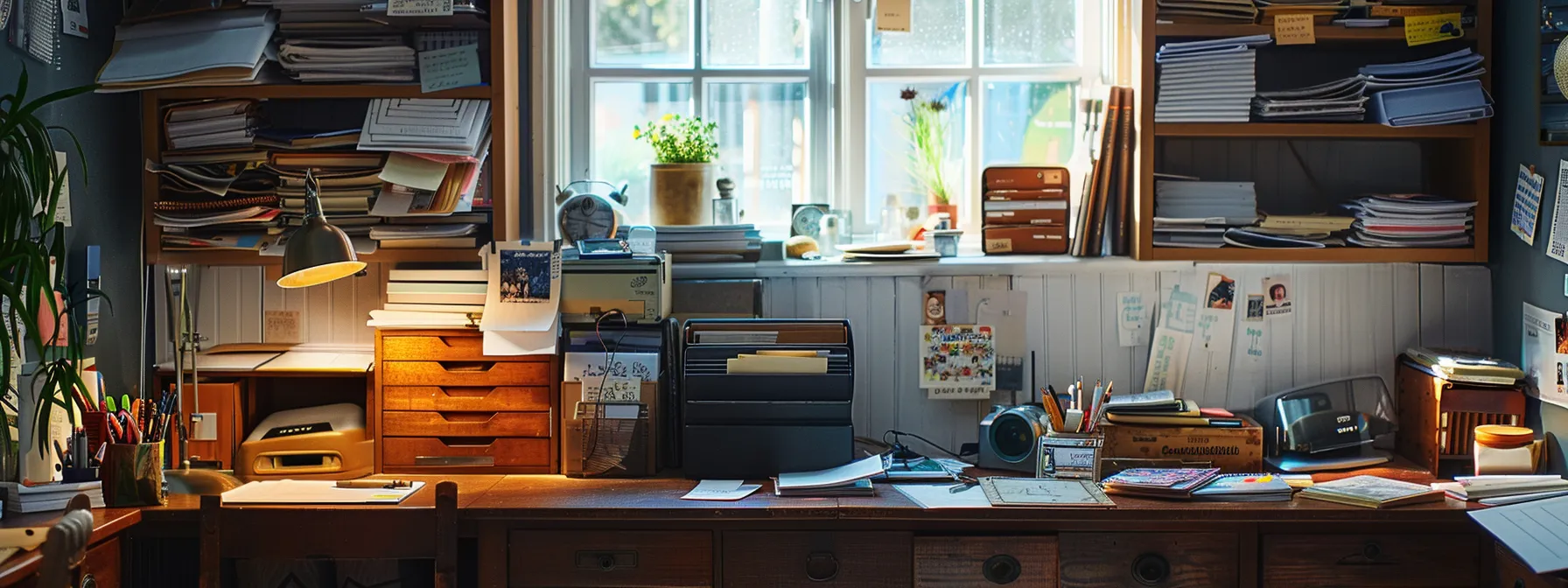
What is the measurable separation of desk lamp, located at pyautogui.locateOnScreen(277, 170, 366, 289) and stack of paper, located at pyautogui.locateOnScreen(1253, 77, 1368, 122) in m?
2.22

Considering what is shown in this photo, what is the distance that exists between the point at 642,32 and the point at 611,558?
5.04 feet

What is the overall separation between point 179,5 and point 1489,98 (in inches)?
128

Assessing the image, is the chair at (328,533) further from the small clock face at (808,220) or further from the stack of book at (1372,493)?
the stack of book at (1372,493)

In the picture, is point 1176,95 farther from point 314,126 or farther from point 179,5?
point 179,5

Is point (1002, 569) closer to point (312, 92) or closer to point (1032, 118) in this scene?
point (1032, 118)

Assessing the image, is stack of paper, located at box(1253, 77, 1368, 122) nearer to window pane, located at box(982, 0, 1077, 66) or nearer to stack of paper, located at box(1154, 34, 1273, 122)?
stack of paper, located at box(1154, 34, 1273, 122)

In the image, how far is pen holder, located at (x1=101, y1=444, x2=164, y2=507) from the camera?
2693 millimetres

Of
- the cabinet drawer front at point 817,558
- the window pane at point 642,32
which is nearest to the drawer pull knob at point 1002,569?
the cabinet drawer front at point 817,558

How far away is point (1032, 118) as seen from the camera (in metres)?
3.58

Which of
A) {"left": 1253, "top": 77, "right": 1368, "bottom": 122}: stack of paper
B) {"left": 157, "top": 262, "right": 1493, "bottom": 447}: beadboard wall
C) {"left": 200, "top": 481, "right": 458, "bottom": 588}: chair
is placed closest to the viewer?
{"left": 200, "top": 481, "right": 458, "bottom": 588}: chair

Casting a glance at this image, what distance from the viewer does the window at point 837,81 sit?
3561mm

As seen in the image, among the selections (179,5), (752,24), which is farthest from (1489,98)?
(179,5)

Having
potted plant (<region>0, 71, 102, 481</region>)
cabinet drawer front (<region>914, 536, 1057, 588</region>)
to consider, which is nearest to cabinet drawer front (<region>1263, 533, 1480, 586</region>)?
cabinet drawer front (<region>914, 536, 1057, 588</region>)

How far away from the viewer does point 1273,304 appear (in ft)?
10.9
